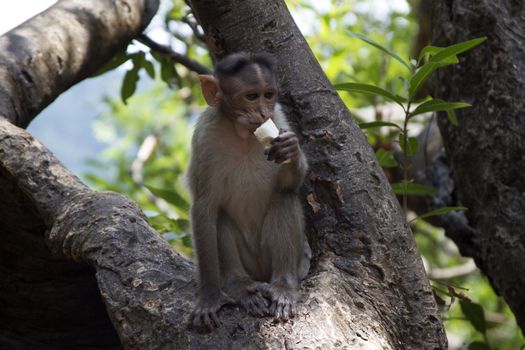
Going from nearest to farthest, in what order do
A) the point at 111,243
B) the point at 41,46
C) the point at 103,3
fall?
the point at 111,243, the point at 41,46, the point at 103,3

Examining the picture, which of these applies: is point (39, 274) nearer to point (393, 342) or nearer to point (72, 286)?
point (72, 286)

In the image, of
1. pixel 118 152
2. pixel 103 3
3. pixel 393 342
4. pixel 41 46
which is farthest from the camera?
pixel 118 152

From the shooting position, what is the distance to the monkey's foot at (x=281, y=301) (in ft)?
11.4

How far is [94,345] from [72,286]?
22.8 inches

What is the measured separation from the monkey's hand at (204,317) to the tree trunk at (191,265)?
44 mm

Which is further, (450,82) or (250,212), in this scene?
(450,82)

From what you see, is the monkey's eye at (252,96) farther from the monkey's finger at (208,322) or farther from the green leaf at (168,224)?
the green leaf at (168,224)

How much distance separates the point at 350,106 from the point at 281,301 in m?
5.60

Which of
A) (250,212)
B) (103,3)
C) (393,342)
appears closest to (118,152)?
(103,3)

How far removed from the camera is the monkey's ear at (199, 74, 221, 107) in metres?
4.62

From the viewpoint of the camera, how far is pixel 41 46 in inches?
242

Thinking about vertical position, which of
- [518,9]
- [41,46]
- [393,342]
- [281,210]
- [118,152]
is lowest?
[118,152]

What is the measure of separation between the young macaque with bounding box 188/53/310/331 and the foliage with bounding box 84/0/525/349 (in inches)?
25.7

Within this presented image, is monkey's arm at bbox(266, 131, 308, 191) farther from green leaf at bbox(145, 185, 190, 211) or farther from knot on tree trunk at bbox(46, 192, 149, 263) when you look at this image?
green leaf at bbox(145, 185, 190, 211)
